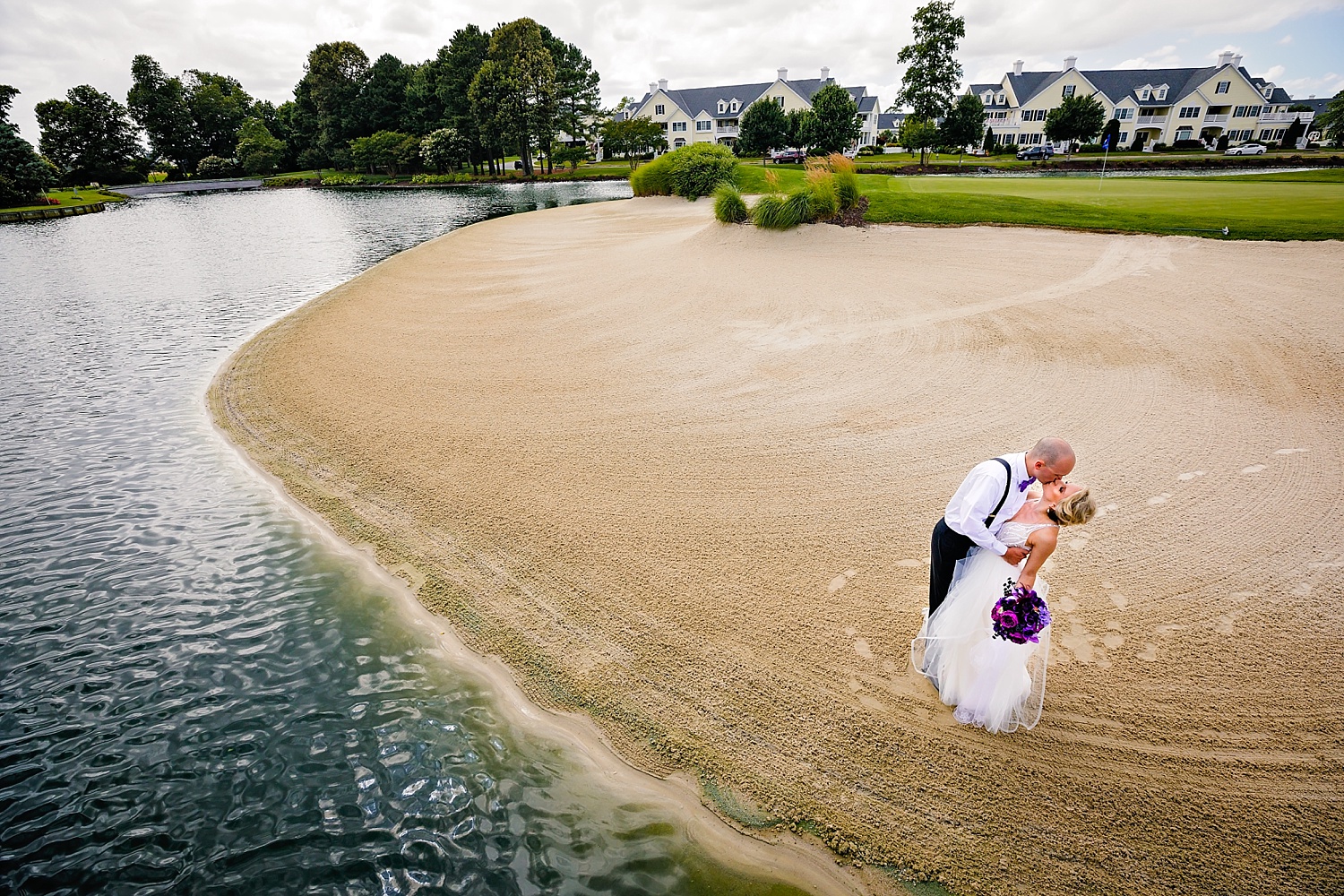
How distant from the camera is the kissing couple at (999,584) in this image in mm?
3947

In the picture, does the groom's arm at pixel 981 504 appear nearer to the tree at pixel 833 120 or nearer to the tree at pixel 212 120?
the tree at pixel 833 120

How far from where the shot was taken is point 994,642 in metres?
4.38

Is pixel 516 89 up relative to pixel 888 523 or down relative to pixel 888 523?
up

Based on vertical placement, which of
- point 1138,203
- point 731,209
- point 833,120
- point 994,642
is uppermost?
point 833,120

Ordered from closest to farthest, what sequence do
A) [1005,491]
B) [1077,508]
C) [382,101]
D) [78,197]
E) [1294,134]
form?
[1077,508] < [1005,491] < [78,197] < [1294,134] < [382,101]

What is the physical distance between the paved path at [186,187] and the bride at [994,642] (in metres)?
89.1

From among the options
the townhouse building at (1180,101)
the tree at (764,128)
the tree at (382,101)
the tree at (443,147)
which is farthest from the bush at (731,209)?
the tree at (382,101)

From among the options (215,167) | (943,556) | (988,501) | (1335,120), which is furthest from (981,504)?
(215,167)

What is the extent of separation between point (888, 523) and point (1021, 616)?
2900mm

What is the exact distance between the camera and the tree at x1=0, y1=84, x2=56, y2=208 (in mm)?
48438

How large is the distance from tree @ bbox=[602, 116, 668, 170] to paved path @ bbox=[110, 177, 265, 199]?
144ft

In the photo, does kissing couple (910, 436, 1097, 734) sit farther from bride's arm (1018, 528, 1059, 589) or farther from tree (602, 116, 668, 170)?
tree (602, 116, 668, 170)

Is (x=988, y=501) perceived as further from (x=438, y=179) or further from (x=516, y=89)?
(x=438, y=179)

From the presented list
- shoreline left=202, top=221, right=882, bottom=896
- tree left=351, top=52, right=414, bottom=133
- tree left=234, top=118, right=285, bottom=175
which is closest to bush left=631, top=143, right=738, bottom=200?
shoreline left=202, top=221, right=882, bottom=896
